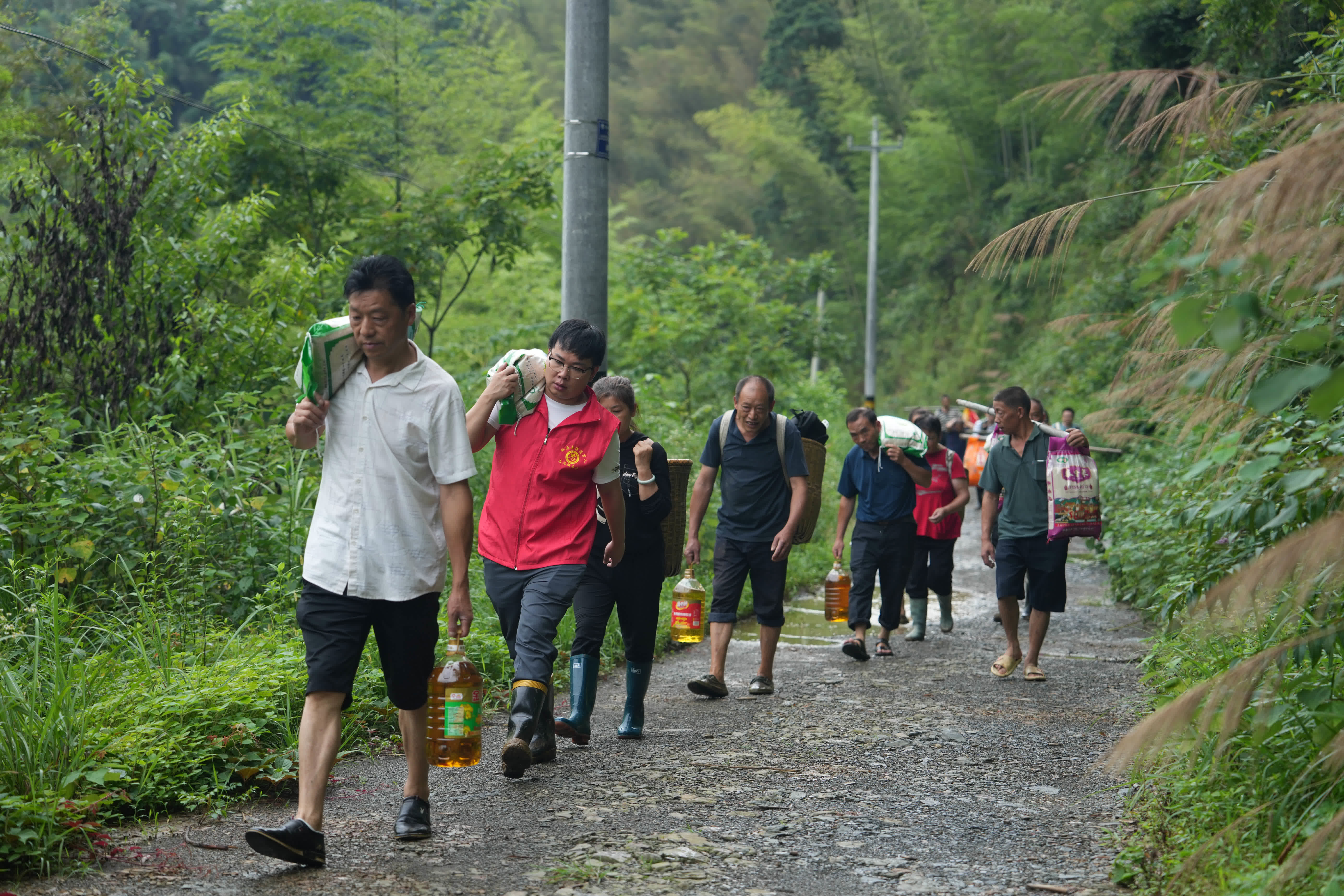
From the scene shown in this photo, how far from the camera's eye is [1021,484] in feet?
25.7

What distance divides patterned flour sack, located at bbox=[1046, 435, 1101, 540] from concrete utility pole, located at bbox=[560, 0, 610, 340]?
Answer: 307 centimetres

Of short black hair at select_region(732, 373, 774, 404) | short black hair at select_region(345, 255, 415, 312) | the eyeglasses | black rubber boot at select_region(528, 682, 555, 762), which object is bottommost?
black rubber boot at select_region(528, 682, 555, 762)

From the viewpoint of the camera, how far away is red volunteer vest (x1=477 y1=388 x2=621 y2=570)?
5094 mm

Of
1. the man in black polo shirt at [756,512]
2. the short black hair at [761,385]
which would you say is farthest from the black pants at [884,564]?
the short black hair at [761,385]

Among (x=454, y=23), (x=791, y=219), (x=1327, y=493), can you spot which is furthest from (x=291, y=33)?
(x=791, y=219)

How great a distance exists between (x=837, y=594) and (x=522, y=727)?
4781 millimetres

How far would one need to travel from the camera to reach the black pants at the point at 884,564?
8695mm

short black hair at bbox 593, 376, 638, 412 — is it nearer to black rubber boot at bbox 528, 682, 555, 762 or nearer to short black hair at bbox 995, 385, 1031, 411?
black rubber boot at bbox 528, 682, 555, 762

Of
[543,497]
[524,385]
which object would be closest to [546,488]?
[543,497]

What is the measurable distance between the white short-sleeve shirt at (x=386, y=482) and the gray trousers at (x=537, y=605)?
88 centimetres

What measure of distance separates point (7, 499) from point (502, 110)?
23602 mm

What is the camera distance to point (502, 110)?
28.5 meters

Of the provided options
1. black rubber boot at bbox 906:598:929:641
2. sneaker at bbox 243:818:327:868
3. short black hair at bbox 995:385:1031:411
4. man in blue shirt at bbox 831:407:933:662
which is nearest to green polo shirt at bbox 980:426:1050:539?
short black hair at bbox 995:385:1031:411

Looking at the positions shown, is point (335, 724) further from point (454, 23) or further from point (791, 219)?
point (791, 219)
